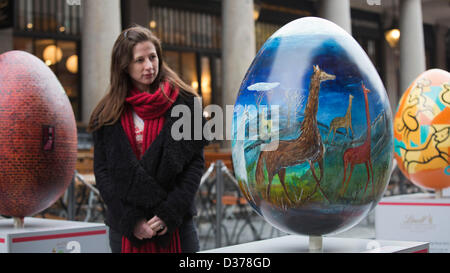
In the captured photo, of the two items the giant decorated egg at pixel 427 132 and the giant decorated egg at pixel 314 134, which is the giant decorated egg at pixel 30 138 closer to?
the giant decorated egg at pixel 314 134

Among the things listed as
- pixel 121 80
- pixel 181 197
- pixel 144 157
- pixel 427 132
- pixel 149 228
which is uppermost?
pixel 121 80

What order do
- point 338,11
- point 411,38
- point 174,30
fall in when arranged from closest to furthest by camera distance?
point 338,11
point 174,30
point 411,38

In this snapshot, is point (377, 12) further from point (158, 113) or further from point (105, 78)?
point (158, 113)

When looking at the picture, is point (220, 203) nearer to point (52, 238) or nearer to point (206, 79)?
point (52, 238)

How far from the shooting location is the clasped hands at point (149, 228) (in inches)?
123

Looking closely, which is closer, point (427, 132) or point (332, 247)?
point (332, 247)

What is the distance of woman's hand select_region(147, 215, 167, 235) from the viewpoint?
3137 millimetres

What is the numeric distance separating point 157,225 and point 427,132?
278cm

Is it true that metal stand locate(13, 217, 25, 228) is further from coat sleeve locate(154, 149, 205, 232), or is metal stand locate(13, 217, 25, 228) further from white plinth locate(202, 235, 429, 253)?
white plinth locate(202, 235, 429, 253)

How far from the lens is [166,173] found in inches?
127

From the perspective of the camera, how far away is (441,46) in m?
30.0

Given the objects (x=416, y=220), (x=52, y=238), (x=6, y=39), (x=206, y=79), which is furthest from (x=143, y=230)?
(x=206, y=79)

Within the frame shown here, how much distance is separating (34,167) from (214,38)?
57.0 ft

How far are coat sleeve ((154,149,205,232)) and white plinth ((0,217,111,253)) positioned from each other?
86 cm
